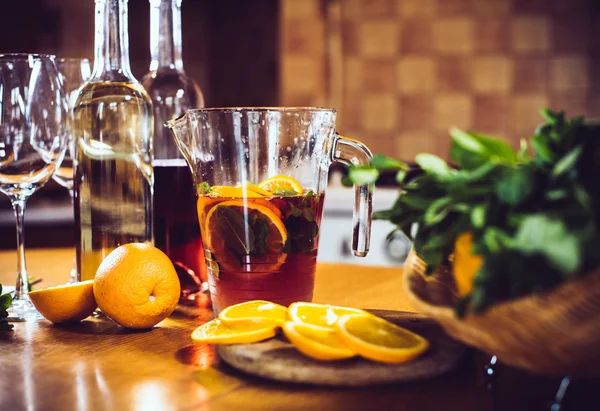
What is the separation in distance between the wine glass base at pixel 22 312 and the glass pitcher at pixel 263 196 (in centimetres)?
22

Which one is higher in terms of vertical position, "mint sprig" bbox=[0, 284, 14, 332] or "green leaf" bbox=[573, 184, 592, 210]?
"green leaf" bbox=[573, 184, 592, 210]

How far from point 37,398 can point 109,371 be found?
8 centimetres

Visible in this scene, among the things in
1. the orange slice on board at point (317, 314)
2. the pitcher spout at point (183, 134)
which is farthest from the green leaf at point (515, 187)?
the pitcher spout at point (183, 134)

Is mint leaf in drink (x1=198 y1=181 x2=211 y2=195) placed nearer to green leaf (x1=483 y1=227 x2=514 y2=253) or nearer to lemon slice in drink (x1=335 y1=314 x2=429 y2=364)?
lemon slice in drink (x1=335 y1=314 x2=429 y2=364)

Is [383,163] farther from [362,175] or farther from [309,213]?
[309,213]

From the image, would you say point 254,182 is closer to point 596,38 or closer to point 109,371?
point 109,371

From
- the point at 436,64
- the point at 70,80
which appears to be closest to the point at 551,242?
the point at 70,80

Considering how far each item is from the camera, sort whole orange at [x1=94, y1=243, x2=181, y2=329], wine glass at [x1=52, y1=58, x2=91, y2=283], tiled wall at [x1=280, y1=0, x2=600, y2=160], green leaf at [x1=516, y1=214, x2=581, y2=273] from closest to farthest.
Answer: green leaf at [x1=516, y1=214, x2=581, y2=273]
whole orange at [x1=94, y1=243, x2=181, y2=329]
wine glass at [x1=52, y1=58, x2=91, y2=283]
tiled wall at [x1=280, y1=0, x2=600, y2=160]

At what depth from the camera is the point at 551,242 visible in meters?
0.47

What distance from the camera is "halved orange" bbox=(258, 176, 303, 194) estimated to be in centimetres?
84

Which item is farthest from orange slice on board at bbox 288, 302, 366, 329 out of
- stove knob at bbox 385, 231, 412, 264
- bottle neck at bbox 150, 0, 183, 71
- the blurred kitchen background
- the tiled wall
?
the tiled wall

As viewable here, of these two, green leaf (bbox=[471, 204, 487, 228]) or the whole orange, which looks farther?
the whole orange

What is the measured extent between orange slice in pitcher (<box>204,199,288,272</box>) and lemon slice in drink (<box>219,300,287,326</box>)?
0.09m

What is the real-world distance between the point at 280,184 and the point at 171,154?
0.30 metres
